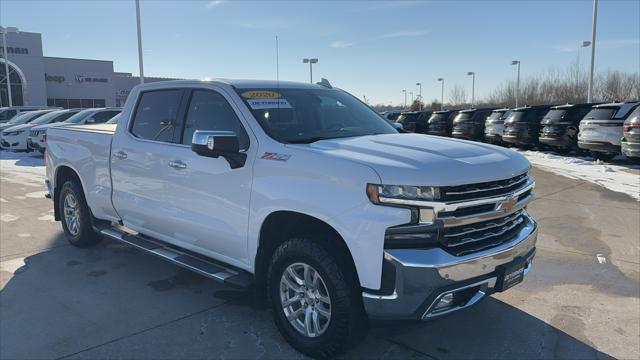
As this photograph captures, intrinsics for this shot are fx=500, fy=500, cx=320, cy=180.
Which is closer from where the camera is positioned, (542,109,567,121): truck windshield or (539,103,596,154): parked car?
(539,103,596,154): parked car

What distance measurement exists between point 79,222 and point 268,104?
3.36m

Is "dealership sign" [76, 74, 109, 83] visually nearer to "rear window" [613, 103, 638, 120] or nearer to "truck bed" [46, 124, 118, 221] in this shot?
"rear window" [613, 103, 638, 120]

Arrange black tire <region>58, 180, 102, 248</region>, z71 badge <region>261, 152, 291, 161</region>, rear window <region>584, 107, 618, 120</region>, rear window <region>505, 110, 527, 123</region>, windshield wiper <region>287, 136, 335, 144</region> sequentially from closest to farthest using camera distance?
z71 badge <region>261, 152, 291, 161</region>
windshield wiper <region>287, 136, 335, 144</region>
black tire <region>58, 180, 102, 248</region>
rear window <region>584, 107, 618, 120</region>
rear window <region>505, 110, 527, 123</region>

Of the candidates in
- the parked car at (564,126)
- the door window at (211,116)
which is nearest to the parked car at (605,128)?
the parked car at (564,126)

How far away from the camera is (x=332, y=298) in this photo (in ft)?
10.6

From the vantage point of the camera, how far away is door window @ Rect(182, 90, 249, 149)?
4.00 metres

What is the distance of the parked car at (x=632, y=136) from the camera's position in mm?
12133

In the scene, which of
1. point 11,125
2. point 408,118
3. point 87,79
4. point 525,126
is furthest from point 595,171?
point 87,79

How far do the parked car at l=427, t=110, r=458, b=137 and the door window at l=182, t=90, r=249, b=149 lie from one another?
68.2 ft

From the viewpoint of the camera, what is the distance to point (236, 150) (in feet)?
12.1

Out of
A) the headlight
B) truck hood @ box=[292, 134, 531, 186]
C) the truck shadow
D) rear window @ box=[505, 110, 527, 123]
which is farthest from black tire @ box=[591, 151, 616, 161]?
the headlight

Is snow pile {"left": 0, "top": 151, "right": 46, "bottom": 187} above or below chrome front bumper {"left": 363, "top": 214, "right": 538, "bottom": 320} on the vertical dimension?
below

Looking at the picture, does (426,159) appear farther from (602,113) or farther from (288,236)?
(602,113)

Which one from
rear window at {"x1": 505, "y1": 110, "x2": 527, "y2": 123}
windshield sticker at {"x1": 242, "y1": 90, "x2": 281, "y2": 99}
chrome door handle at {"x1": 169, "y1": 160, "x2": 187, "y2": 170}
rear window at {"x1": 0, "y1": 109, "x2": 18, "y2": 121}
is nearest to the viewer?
windshield sticker at {"x1": 242, "y1": 90, "x2": 281, "y2": 99}
